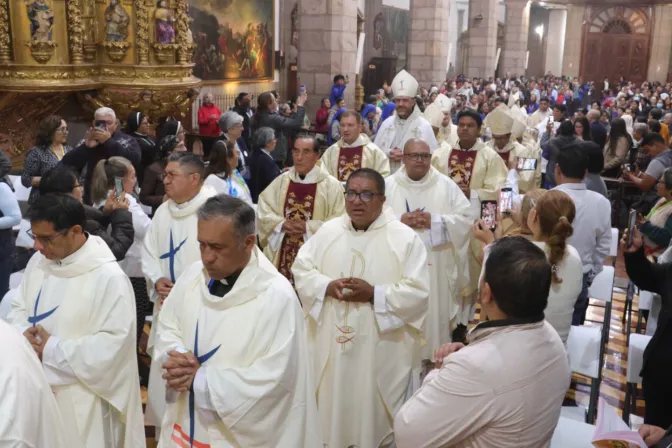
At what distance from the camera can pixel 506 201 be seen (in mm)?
3818

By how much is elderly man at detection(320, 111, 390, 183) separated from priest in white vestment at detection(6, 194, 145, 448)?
12.6 feet

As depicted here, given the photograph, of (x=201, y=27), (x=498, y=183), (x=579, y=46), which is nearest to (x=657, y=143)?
(x=498, y=183)

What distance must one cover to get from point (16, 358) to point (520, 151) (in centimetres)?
672

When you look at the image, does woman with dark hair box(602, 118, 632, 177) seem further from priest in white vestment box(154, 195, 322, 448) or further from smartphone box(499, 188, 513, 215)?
priest in white vestment box(154, 195, 322, 448)

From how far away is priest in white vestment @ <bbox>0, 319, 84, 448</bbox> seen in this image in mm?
1868

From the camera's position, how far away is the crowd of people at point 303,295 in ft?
7.07

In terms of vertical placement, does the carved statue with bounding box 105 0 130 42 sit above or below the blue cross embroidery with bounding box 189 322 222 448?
above

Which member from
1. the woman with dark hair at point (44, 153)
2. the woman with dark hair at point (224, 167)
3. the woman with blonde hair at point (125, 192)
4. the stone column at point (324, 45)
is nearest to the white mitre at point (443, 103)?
the stone column at point (324, 45)

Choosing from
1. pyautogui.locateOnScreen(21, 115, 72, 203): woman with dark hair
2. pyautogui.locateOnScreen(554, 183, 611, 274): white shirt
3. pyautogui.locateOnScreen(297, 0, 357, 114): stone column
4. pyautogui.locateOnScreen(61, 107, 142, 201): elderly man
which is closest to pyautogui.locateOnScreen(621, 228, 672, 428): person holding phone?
pyautogui.locateOnScreen(554, 183, 611, 274): white shirt

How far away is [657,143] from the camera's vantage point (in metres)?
8.38

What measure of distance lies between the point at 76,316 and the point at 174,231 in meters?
1.32

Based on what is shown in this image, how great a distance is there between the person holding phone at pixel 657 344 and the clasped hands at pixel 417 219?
169 centimetres

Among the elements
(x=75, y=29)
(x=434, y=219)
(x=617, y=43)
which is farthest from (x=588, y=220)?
(x=617, y=43)

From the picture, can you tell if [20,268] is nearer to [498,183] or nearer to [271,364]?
[271,364]
